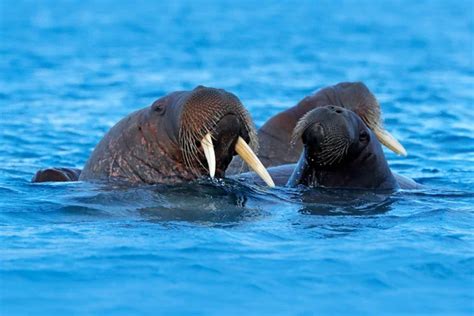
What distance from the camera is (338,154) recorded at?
377 inches

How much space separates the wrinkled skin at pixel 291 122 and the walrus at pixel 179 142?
2652mm

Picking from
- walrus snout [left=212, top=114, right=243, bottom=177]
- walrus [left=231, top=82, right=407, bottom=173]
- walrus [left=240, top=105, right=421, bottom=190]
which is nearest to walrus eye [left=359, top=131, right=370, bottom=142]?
walrus [left=240, top=105, right=421, bottom=190]

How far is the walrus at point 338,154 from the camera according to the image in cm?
949


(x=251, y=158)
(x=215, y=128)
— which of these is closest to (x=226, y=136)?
(x=215, y=128)

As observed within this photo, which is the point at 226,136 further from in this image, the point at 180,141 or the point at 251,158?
the point at 180,141

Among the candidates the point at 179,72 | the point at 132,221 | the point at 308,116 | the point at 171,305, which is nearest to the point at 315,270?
the point at 171,305

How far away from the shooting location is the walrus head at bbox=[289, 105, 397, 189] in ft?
31.1

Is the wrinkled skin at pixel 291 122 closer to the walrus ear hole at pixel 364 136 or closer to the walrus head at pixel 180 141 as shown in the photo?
the walrus ear hole at pixel 364 136

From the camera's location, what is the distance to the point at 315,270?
7.32m

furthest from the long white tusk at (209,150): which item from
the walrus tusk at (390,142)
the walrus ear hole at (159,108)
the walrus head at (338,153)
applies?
the walrus tusk at (390,142)

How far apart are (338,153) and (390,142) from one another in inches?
59.0

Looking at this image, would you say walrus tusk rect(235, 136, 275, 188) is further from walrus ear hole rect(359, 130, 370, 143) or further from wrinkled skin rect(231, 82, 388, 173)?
wrinkled skin rect(231, 82, 388, 173)

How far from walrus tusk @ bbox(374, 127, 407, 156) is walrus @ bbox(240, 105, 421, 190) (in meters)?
0.66

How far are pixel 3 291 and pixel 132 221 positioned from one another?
1.57 m
